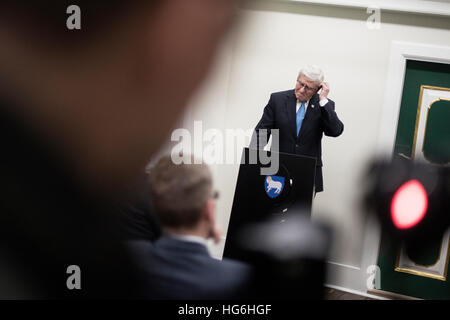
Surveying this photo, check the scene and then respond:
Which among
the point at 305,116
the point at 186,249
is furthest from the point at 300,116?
the point at 186,249

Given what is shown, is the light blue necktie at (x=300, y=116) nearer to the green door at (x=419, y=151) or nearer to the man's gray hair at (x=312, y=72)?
the man's gray hair at (x=312, y=72)

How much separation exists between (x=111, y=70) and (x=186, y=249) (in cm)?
24

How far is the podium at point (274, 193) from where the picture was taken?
1.87ft

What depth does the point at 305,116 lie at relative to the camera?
2.50ft

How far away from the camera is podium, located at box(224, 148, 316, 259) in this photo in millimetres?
571

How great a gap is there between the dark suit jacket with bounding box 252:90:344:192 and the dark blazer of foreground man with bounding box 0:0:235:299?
492mm

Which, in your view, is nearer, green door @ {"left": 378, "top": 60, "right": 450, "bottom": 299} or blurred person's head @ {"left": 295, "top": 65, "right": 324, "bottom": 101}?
green door @ {"left": 378, "top": 60, "right": 450, "bottom": 299}

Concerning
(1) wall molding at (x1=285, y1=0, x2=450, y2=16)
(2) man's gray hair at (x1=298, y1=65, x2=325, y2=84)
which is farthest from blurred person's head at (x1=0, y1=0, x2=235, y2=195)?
(1) wall molding at (x1=285, y1=0, x2=450, y2=16)

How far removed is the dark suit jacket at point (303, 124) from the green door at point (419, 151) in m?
0.12

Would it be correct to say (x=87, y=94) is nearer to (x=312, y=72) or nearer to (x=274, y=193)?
(x=274, y=193)

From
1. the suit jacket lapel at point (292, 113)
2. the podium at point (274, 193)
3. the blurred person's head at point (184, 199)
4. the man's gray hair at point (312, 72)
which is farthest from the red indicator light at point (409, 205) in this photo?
the suit jacket lapel at point (292, 113)

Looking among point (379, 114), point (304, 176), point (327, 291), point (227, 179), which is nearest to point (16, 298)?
point (327, 291)

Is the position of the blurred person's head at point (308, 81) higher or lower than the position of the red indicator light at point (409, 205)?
higher

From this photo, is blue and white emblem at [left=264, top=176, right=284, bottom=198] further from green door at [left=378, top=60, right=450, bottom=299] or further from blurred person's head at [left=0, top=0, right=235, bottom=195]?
blurred person's head at [left=0, top=0, right=235, bottom=195]
